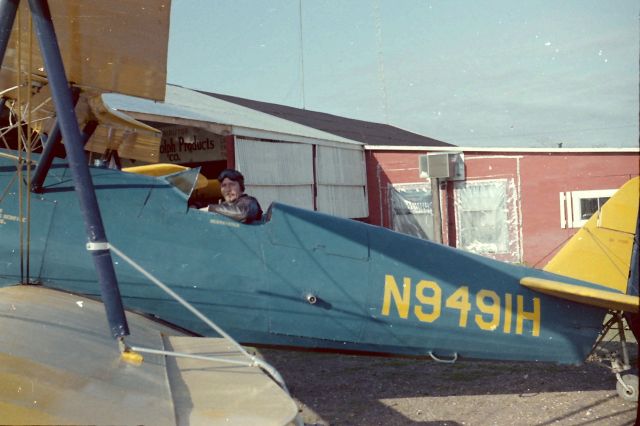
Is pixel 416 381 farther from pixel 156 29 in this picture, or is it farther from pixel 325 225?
pixel 156 29

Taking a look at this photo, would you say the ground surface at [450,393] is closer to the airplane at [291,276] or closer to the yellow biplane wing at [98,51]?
the airplane at [291,276]

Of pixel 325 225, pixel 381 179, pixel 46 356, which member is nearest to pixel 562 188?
pixel 381 179

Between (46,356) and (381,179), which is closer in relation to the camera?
(46,356)

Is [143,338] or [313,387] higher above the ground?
[143,338]

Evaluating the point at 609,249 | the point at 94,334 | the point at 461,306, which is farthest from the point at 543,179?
the point at 94,334

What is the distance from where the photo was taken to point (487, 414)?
5.15 m

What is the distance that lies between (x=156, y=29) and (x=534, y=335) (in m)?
3.54

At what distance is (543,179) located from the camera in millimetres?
15570

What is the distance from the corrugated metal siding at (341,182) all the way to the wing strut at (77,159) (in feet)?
40.0

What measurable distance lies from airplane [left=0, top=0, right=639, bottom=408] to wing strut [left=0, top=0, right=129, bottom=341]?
1047mm

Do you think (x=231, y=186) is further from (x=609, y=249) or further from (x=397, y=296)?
(x=609, y=249)

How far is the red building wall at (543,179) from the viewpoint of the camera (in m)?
14.8

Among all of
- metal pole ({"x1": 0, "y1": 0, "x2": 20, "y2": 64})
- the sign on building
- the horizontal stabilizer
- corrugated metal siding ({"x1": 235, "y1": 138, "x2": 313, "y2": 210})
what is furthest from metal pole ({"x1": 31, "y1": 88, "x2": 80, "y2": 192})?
the sign on building

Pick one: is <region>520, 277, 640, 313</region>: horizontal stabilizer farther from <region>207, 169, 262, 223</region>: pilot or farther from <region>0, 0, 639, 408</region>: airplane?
<region>207, 169, 262, 223</region>: pilot
